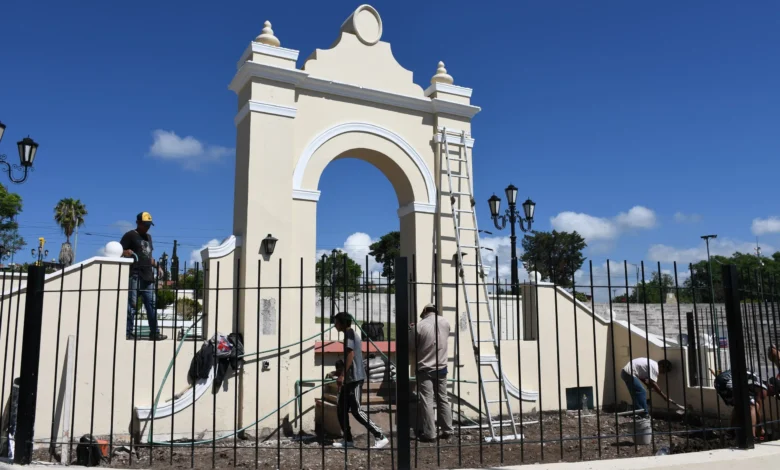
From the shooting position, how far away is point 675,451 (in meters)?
7.36

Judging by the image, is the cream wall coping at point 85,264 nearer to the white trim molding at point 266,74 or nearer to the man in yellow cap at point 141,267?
the man in yellow cap at point 141,267

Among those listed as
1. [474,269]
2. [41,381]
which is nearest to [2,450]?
[41,381]

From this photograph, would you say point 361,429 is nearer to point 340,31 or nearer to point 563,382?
point 563,382

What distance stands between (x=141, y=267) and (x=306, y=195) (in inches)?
101

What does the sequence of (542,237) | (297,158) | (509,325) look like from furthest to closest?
(542,237) → (509,325) → (297,158)

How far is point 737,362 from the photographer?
6184mm

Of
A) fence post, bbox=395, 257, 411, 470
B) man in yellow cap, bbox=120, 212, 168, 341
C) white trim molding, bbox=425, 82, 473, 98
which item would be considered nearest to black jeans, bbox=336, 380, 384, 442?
fence post, bbox=395, 257, 411, 470

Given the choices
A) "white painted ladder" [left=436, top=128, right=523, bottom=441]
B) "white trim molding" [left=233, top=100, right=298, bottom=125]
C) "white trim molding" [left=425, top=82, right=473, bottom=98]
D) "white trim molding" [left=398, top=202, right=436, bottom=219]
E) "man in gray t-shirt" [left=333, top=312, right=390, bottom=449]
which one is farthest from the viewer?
"white trim molding" [left=425, top=82, right=473, bottom=98]

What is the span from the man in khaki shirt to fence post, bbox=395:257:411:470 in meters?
2.38

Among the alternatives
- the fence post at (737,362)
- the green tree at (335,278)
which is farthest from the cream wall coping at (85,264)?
the fence post at (737,362)

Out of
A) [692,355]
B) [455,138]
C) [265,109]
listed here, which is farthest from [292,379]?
[692,355]

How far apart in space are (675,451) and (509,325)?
484cm

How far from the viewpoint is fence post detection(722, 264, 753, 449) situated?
604 centimetres

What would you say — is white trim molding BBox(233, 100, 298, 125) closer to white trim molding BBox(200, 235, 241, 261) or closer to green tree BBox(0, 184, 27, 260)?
white trim molding BBox(200, 235, 241, 261)
